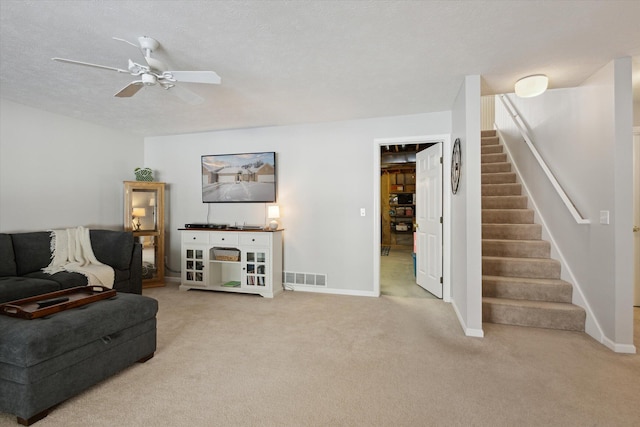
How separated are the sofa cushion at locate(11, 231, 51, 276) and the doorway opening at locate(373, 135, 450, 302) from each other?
385cm

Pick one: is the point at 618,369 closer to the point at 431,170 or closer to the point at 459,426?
the point at 459,426

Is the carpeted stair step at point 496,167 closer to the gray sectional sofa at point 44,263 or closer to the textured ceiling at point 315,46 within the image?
the textured ceiling at point 315,46

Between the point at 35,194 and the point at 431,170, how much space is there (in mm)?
5030

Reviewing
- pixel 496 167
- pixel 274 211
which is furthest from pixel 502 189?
pixel 274 211

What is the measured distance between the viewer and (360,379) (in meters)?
2.08

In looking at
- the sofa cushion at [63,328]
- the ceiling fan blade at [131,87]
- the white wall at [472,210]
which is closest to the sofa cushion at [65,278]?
the sofa cushion at [63,328]

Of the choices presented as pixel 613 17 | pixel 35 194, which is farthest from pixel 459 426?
pixel 35 194

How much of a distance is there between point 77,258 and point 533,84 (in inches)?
204

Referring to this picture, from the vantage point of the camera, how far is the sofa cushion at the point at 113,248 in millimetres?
3818

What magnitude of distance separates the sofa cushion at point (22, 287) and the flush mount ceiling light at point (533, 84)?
483cm

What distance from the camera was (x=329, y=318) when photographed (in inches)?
128

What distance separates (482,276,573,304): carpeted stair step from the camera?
311 cm

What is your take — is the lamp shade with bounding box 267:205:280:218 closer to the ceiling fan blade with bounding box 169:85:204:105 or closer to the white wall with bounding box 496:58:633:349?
the ceiling fan blade with bounding box 169:85:204:105

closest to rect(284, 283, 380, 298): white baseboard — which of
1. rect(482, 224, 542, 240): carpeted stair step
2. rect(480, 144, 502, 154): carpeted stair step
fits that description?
rect(482, 224, 542, 240): carpeted stair step
